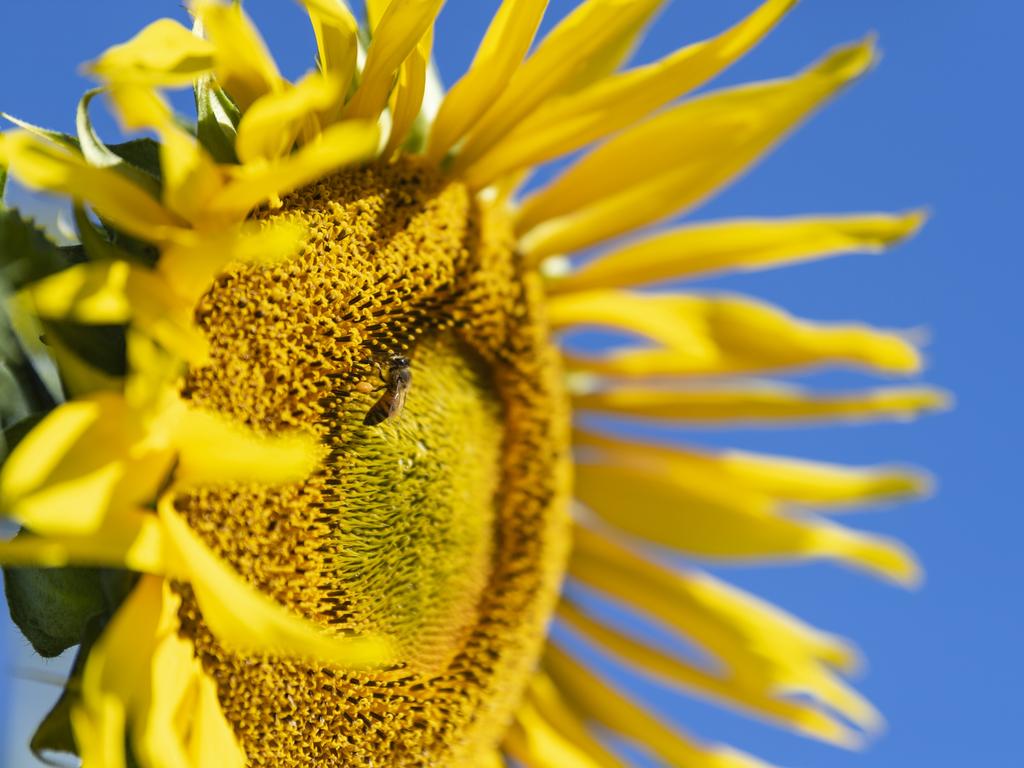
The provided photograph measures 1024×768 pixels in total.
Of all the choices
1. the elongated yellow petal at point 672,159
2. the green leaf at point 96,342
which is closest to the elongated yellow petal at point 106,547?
the green leaf at point 96,342

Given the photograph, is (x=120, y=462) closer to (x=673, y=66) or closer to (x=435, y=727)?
(x=435, y=727)

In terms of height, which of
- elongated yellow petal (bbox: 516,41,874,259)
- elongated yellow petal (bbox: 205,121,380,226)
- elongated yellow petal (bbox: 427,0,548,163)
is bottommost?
elongated yellow petal (bbox: 205,121,380,226)

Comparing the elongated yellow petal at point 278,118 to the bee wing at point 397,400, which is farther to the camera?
the bee wing at point 397,400

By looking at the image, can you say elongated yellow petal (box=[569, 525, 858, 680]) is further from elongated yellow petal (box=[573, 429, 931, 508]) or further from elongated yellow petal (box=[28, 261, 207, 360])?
elongated yellow petal (box=[28, 261, 207, 360])

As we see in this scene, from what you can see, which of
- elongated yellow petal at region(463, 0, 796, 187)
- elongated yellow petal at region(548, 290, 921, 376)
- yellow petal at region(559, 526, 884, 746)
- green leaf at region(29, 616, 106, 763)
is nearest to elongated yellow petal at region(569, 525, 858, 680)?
yellow petal at region(559, 526, 884, 746)

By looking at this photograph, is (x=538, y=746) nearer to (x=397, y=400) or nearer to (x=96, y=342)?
(x=397, y=400)

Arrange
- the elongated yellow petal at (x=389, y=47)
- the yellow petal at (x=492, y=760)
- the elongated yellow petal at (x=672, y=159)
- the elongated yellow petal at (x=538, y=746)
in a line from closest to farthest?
the elongated yellow petal at (x=389, y=47) → the elongated yellow petal at (x=672, y=159) → the yellow petal at (x=492, y=760) → the elongated yellow petal at (x=538, y=746)

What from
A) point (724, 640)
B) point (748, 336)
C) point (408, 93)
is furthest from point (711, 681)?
point (408, 93)

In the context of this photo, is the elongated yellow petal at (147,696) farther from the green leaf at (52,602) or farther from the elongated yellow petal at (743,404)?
the elongated yellow petal at (743,404)
